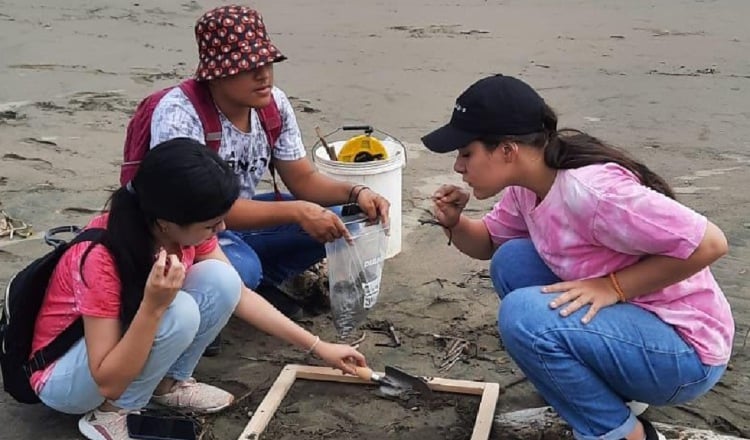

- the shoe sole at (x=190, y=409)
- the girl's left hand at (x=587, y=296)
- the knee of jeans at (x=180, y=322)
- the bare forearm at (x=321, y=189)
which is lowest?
the shoe sole at (x=190, y=409)

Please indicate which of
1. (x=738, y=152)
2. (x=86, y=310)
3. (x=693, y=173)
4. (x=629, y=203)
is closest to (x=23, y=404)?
(x=86, y=310)

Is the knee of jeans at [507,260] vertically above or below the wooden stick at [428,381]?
above

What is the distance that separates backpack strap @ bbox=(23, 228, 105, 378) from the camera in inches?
104

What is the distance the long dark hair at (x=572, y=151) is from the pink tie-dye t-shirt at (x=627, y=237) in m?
0.03

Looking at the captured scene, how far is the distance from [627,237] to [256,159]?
1504 millimetres

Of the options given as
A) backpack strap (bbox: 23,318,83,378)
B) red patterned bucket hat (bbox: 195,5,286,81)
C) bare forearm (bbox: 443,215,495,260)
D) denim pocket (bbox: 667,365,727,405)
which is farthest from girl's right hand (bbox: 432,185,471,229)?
backpack strap (bbox: 23,318,83,378)

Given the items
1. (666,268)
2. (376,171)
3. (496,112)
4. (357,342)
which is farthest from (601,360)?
(376,171)

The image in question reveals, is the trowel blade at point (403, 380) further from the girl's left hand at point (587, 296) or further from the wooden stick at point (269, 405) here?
the girl's left hand at point (587, 296)

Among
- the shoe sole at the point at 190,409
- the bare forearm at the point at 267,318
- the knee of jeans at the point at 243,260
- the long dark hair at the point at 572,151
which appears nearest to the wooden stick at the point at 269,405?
the shoe sole at the point at 190,409

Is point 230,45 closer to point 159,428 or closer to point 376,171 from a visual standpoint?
point 376,171

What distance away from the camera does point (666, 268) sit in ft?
7.80

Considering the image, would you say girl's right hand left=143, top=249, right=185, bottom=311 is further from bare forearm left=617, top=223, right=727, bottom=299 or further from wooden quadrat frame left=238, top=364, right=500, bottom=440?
bare forearm left=617, top=223, right=727, bottom=299

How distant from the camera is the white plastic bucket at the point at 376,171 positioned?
12.6 feet

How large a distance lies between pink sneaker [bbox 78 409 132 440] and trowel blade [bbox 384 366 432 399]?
2.66ft
